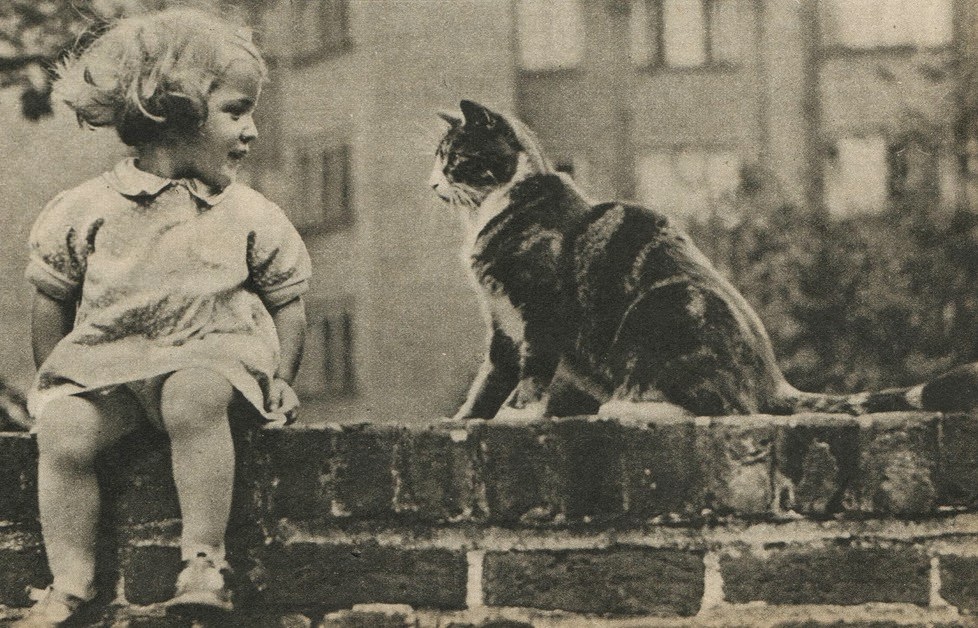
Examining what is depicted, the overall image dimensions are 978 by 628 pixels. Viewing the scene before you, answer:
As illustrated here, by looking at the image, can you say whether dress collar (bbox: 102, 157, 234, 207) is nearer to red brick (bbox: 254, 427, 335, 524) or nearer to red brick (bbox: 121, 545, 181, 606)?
red brick (bbox: 254, 427, 335, 524)

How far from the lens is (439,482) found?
263 cm

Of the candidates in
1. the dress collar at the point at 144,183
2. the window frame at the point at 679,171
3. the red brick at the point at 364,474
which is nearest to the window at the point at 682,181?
the window frame at the point at 679,171

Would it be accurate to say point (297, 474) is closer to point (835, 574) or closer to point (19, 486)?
point (19, 486)

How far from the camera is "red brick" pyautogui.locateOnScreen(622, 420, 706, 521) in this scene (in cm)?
265

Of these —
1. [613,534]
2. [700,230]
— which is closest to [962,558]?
[613,534]

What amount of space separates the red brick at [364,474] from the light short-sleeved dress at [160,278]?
0.65 ft

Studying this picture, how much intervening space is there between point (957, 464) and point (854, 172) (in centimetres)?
73

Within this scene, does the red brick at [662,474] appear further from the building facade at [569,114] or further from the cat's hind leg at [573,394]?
the building facade at [569,114]

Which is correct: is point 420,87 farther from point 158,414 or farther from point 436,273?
point 158,414

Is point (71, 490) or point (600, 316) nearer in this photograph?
point (71, 490)

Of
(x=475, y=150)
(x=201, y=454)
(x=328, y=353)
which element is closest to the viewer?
(x=201, y=454)

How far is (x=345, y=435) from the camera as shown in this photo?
265cm

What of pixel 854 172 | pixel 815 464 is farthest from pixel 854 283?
pixel 815 464

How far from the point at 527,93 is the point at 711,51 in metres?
0.43
